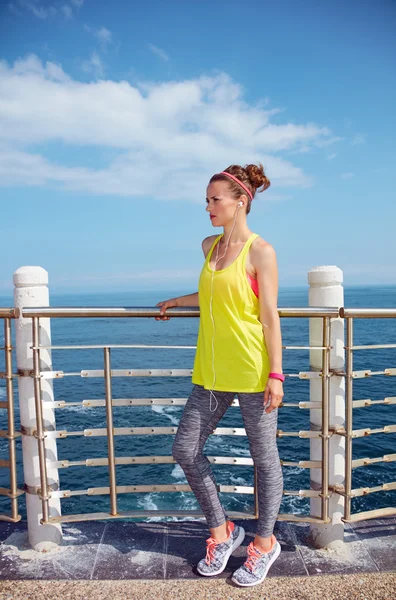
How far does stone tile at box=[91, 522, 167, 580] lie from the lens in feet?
8.17

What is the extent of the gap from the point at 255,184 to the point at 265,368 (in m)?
0.93

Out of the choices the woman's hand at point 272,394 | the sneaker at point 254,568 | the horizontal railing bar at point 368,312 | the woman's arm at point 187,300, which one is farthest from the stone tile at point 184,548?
the horizontal railing bar at point 368,312

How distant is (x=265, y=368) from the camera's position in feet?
7.39

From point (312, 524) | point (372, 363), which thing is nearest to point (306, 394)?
point (372, 363)

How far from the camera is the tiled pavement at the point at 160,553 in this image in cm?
250

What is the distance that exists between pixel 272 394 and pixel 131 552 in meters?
1.38

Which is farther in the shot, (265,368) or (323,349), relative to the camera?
(323,349)

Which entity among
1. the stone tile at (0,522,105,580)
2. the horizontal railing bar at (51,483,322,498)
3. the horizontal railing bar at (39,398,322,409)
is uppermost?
the horizontal railing bar at (39,398,322,409)

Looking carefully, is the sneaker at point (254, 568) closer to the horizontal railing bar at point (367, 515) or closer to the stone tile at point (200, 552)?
the stone tile at point (200, 552)

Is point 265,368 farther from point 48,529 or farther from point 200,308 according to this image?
point 48,529

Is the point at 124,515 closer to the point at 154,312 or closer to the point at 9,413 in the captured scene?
the point at 9,413

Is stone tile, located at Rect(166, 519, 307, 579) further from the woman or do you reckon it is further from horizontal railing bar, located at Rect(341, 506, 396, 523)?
horizontal railing bar, located at Rect(341, 506, 396, 523)

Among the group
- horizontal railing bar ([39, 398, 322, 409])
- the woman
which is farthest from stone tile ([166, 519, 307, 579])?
horizontal railing bar ([39, 398, 322, 409])

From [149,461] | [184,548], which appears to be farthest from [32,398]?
[184,548]
